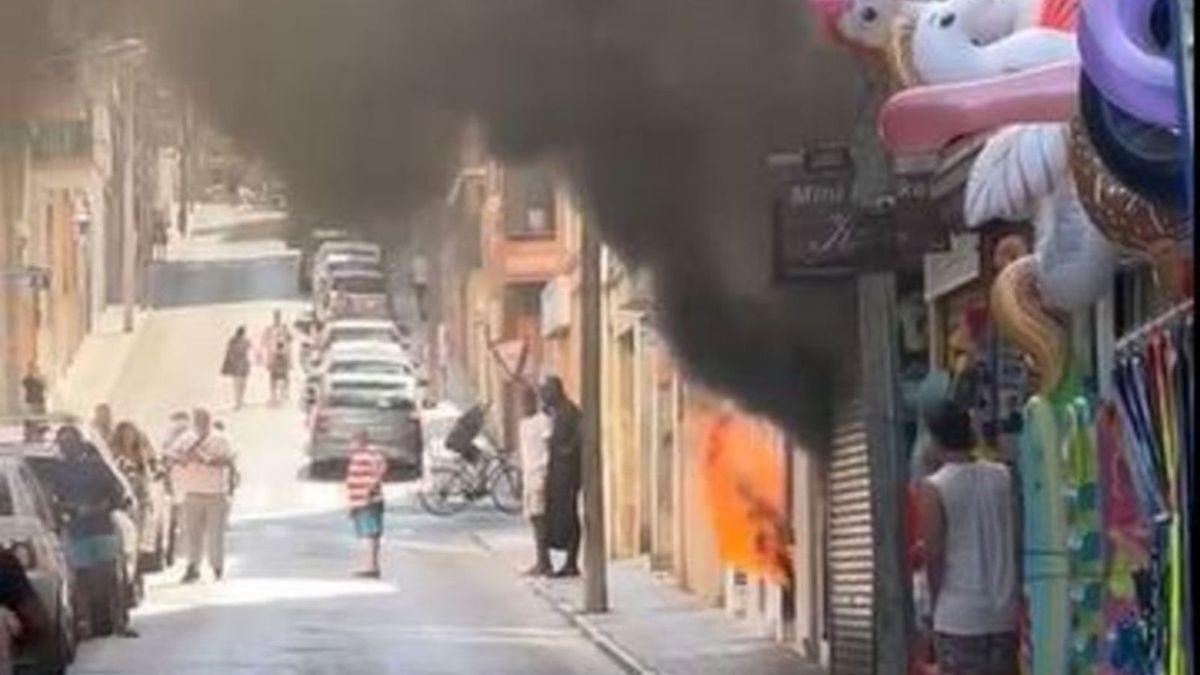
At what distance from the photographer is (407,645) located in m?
21.4

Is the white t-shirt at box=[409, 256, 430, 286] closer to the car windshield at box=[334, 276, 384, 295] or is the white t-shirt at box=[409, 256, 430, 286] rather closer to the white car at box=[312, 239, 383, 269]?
the car windshield at box=[334, 276, 384, 295]

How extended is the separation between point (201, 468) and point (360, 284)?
6748 mm

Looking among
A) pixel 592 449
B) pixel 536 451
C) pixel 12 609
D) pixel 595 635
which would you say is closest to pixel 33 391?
pixel 536 451

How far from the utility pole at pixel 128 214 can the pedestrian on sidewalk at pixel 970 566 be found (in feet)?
14.7

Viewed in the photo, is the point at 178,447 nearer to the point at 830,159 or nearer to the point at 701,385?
the point at 701,385

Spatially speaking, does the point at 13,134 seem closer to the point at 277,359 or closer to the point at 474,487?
the point at 474,487

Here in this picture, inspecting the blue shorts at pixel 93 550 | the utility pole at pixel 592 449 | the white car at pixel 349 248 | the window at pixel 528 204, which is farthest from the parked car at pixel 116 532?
the utility pole at pixel 592 449

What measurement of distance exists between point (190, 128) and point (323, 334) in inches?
A: 1287

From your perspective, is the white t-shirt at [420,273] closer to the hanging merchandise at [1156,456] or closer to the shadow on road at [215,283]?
the hanging merchandise at [1156,456]

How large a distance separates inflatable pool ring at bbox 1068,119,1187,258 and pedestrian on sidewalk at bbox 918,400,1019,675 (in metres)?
1.63

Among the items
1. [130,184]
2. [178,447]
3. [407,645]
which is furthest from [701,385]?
[130,184]

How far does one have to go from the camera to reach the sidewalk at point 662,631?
20.0 m

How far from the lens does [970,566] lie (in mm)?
11344

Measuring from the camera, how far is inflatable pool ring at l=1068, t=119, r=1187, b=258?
9.14 m
